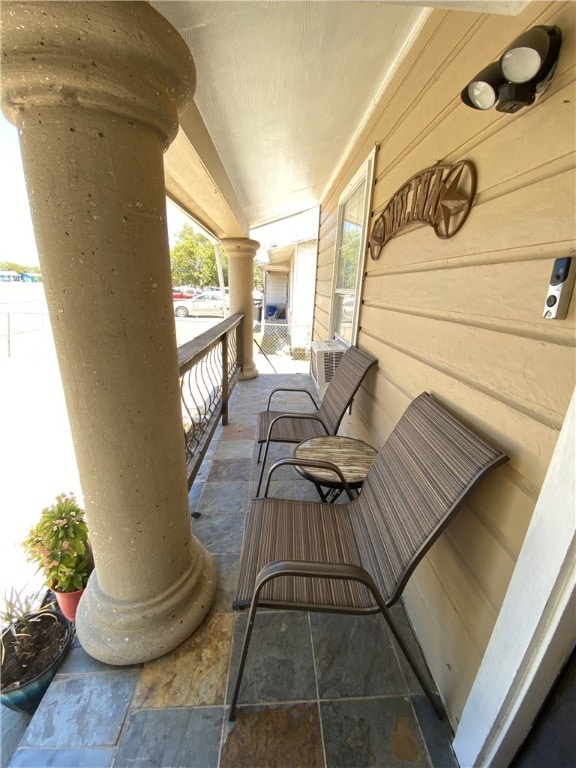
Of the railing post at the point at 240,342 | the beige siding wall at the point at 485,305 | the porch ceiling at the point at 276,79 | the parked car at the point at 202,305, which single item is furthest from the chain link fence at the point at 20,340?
the parked car at the point at 202,305

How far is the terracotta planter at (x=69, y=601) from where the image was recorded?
1.45m

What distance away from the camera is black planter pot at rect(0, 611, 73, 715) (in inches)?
47.3

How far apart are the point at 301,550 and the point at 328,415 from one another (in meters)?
1.28

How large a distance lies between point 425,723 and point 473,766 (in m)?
0.16

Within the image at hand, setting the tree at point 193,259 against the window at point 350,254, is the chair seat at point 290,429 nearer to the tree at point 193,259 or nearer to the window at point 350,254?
the window at point 350,254

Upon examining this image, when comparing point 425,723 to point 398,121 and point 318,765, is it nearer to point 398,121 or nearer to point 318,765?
point 318,765

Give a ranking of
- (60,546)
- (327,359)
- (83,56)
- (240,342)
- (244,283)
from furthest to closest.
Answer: (240,342)
(244,283)
(327,359)
(60,546)
(83,56)

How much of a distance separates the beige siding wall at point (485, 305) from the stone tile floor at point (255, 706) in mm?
206

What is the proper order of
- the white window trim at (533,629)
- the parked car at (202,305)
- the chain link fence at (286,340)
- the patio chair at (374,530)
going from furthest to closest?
the parked car at (202,305) → the chain link fence at (286,340) → the patio chair at (374,530) → the white window trim at (533,629)

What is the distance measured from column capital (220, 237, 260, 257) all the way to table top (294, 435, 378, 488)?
3.42 meters

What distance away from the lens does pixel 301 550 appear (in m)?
1.32

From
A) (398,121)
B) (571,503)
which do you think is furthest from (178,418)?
(398,121)

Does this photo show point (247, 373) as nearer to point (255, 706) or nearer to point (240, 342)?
point (240, 342)

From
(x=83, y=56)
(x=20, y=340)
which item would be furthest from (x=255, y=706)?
(x=20, y=340)
